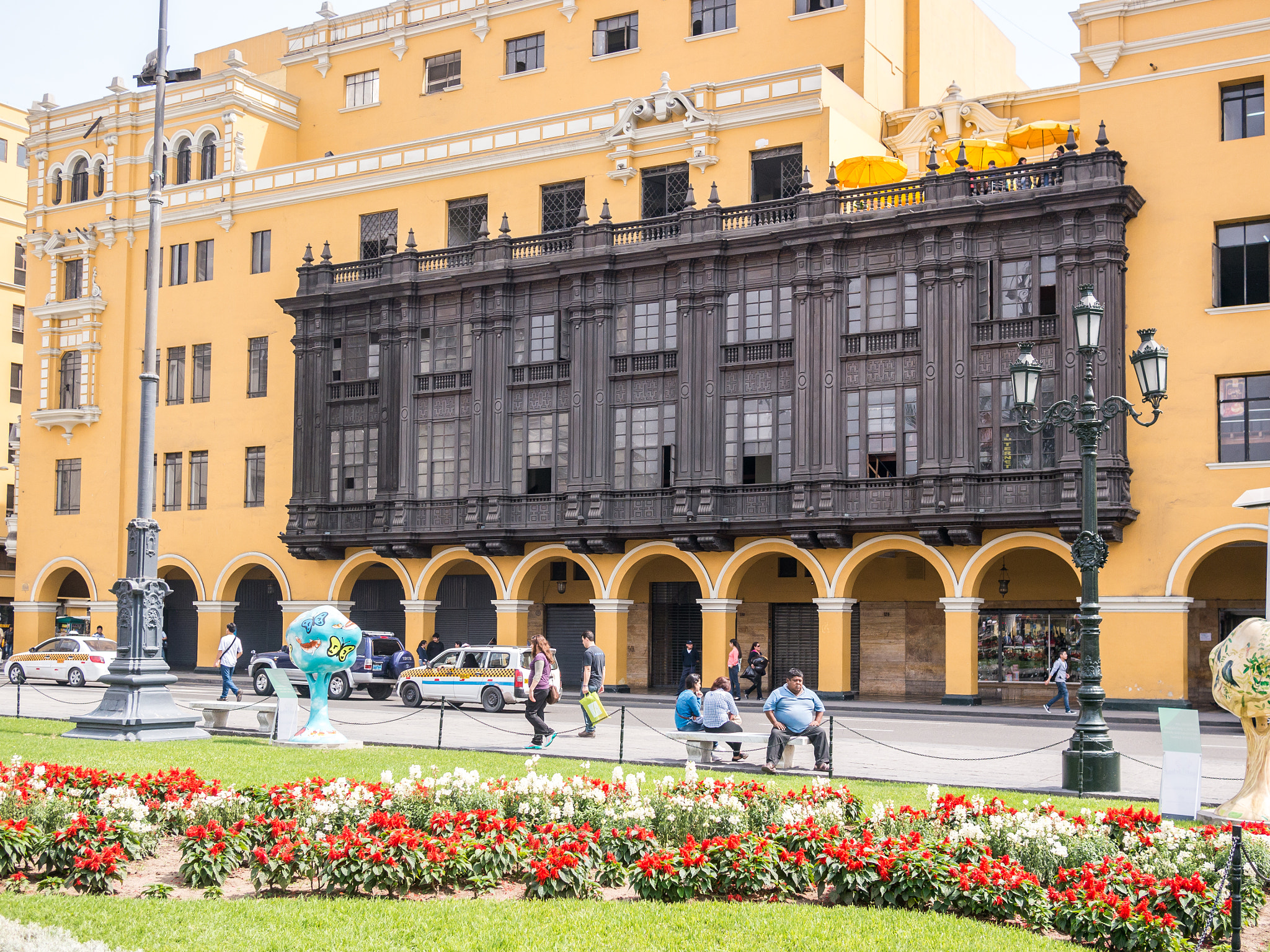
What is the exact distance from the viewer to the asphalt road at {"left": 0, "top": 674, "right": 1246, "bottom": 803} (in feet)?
61.2

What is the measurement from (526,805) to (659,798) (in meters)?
1.14

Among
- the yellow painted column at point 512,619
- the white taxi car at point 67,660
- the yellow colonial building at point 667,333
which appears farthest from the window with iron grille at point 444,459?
the white taxi car at point 67,660

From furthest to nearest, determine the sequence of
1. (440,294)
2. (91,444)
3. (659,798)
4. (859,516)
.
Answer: (91,444)
(440,294)
(859,516)
(659,798)

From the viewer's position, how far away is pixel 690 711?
20.1 metres

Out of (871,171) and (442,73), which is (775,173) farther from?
(442,73)

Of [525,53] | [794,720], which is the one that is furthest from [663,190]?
[794,720]

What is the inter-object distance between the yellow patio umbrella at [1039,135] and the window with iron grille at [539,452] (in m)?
14.1

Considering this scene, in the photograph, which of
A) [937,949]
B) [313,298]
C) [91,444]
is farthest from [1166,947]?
[91,444]

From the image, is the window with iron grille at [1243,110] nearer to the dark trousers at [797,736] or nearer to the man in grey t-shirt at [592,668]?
the man in grey t-shirt at [592,668]

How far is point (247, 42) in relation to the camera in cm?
5059

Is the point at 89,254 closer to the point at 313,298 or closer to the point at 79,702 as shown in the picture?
the point at 313,298

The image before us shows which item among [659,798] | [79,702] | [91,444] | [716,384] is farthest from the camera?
[91,444]

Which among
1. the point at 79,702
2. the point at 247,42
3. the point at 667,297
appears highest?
the point at 247,42

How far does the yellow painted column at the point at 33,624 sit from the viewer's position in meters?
47.8
